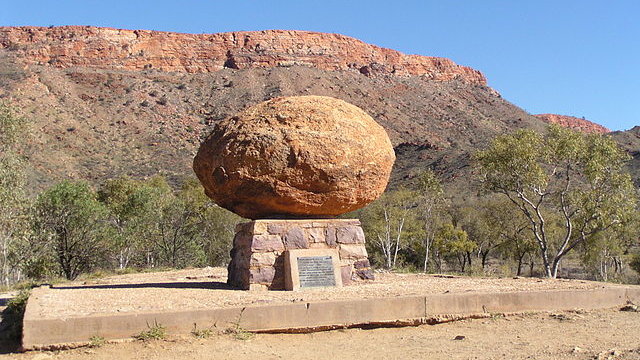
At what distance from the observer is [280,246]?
9633mm

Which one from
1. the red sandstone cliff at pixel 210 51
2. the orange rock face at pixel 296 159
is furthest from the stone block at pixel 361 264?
the red sandstone cliff at pixel 210 51

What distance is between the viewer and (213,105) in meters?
60.9

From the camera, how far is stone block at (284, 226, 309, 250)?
9.69 m

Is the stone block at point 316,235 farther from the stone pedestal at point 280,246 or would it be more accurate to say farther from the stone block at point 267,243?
the stone block at point 267,243

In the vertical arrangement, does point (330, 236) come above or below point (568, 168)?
below

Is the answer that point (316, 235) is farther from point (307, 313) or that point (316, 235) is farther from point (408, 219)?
point (408, 219)

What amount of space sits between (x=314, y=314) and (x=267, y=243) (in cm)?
243

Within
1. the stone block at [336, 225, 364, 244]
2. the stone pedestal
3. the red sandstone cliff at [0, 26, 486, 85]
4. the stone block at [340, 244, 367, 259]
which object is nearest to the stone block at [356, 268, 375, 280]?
the stone pedestal

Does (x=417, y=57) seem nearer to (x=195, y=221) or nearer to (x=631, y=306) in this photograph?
(x=195, y=221)

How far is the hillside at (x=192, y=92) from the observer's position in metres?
48.1

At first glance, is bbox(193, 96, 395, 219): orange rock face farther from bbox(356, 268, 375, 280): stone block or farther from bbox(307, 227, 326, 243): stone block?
bbox(356, 268, 375, 280): stone block

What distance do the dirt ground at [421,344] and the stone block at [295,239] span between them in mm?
2568

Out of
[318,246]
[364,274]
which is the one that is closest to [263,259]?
[318,246]

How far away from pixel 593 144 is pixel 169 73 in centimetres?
6077
